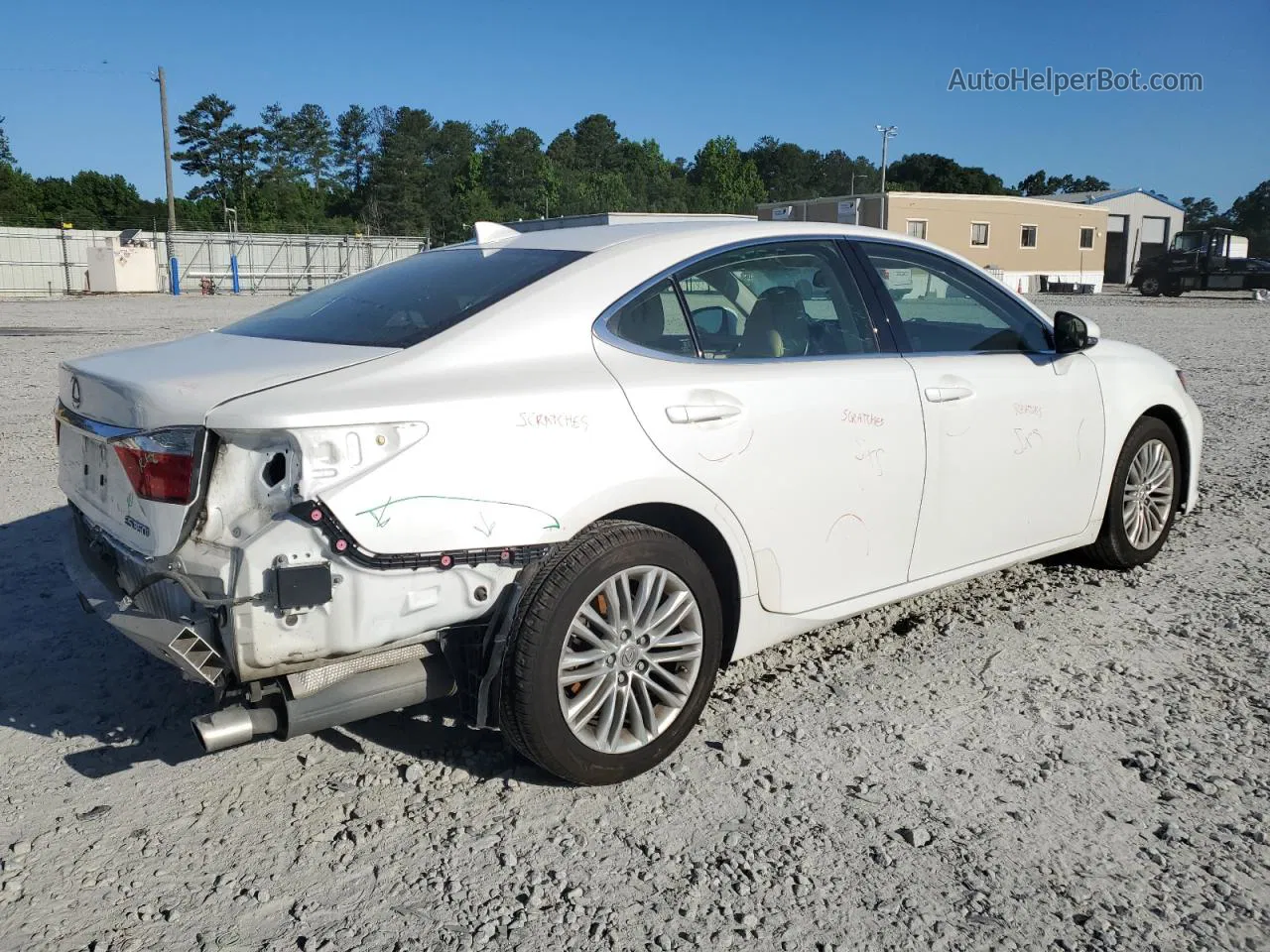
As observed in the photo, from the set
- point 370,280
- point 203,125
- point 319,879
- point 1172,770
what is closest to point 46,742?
point 319,879

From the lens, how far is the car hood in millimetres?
2828

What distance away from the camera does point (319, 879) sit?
2.77m

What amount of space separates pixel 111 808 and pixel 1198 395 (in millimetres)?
11546

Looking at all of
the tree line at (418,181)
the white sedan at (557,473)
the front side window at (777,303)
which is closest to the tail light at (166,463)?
the white sedan at (557,473)

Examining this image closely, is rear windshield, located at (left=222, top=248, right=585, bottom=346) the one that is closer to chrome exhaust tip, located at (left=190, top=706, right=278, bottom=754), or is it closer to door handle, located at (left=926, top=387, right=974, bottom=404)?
chrome exhaust tip, located at (left=190, top=706, right=278, bottom=754)

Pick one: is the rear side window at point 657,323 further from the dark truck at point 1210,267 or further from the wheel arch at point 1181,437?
the dark truck at point 1210,267

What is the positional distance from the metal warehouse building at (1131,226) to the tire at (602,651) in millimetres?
70723

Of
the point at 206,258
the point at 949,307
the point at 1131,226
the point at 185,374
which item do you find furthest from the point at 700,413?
the point at 1131,226

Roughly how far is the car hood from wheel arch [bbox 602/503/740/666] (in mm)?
901

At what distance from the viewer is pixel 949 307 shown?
439 centimetres

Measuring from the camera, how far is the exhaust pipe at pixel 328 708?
279cm

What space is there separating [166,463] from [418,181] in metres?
102

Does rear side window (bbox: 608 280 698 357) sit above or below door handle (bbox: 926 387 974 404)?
above

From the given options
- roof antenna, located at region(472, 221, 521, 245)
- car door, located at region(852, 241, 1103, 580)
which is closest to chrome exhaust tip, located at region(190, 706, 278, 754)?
roof antenna, located at region(472, 221, 521, 245)
